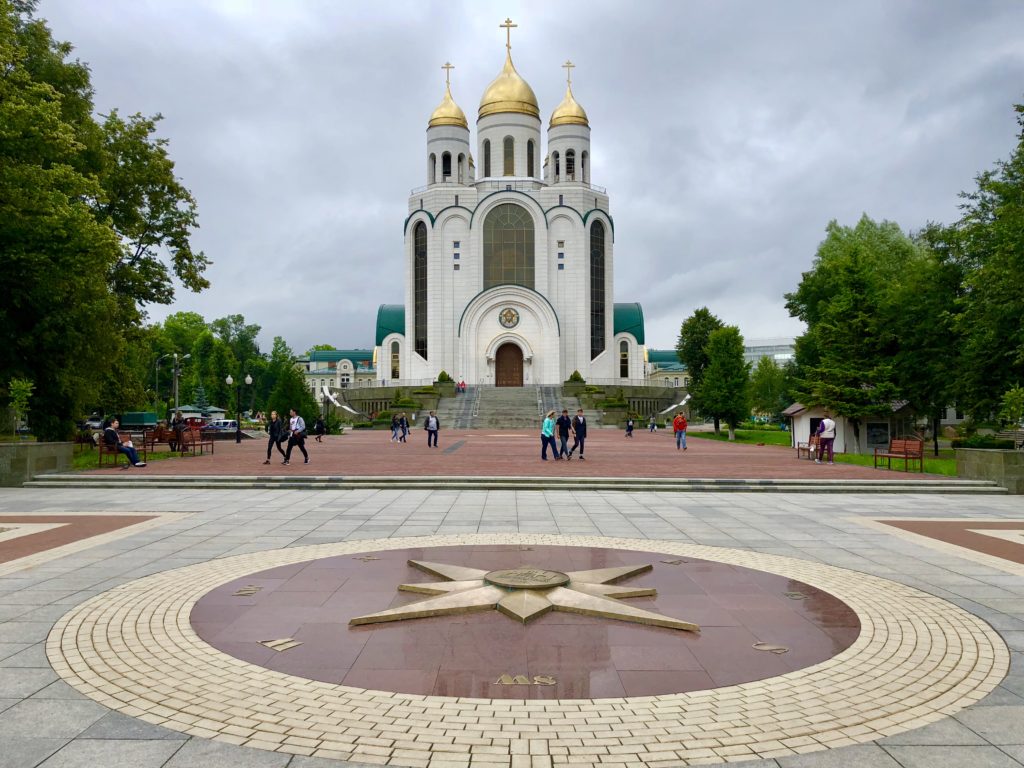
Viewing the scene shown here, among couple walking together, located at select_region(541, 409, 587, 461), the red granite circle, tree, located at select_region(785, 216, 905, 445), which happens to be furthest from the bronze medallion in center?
tree, located at select_region(785, 216, 905, 445)

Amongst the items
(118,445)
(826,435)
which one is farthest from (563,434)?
(118,445)

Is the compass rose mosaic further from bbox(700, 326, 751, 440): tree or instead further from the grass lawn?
bbox(700, 326, 751, 440): tree

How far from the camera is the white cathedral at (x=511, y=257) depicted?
6725 centimetres

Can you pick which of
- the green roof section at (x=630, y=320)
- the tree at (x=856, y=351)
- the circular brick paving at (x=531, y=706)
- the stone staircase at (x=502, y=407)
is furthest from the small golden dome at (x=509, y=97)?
the circular brick paving at (x=531, y=706)

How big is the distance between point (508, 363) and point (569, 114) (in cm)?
2458

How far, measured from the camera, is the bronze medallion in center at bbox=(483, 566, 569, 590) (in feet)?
21.5

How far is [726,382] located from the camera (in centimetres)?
4747

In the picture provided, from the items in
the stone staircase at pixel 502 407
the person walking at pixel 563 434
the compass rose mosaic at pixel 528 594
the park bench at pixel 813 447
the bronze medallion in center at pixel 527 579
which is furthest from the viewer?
the stone staircase at pixel 502 407

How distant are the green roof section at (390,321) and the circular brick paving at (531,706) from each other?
70344 mm

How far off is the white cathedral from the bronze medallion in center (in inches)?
2339

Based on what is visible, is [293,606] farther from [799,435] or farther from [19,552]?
[799,435]

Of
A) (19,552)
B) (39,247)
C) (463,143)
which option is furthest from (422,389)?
(19,552)

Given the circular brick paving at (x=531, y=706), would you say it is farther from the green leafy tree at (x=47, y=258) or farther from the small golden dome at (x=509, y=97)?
the small golden dome at (x=509, y=97)

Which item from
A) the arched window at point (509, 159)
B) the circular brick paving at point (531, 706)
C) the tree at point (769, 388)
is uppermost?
the arched window at point (509, 159)
